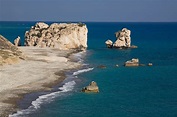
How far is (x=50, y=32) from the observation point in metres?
149

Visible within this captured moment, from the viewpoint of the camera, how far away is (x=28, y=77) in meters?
78.8

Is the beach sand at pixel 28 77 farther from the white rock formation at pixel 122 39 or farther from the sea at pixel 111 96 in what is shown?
the white rock formation at pixel 122 39

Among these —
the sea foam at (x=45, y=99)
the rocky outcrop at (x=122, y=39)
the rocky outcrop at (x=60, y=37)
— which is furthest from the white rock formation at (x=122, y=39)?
the sea foam at (x=45, y=99)

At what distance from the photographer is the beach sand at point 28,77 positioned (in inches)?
2378

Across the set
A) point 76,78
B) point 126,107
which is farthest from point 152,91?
point 76,78

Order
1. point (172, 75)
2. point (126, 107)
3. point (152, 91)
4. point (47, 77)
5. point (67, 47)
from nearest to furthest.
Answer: point (126, 107), point (152, 91), point (47, 77), point (172, 75), point (67, 47)

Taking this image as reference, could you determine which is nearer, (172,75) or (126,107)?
(126,107)

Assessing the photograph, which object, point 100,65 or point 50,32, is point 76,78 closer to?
point 100,65

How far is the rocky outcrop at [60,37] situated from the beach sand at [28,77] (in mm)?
32757

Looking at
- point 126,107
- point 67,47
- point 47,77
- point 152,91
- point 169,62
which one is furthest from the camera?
point 67,47

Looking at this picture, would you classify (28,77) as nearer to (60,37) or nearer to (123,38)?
(60,37)

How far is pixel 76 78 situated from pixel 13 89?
17.2 meters

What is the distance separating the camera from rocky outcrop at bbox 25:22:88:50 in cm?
14375

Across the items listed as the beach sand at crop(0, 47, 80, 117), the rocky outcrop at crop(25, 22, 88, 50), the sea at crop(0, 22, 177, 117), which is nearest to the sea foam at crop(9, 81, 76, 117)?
the sea at crop(0, 22, 177, 117)
